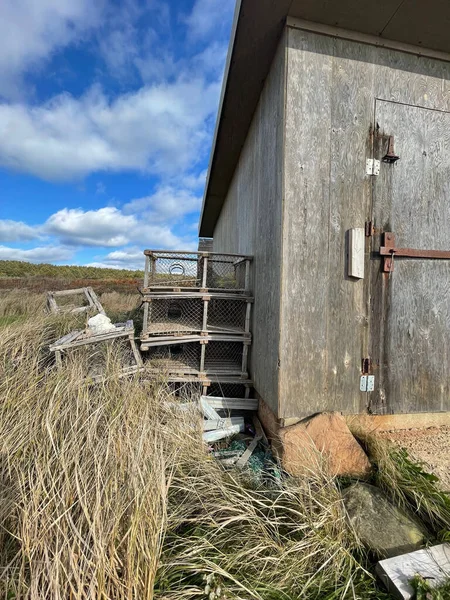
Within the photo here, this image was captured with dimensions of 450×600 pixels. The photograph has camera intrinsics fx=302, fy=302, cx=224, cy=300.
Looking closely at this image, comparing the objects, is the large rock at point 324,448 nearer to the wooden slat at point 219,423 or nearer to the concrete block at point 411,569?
the concrete block at point 411,569

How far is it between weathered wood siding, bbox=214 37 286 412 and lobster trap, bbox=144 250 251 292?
11.7 inches

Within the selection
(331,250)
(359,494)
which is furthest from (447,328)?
(359,494)

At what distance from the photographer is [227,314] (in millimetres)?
4316

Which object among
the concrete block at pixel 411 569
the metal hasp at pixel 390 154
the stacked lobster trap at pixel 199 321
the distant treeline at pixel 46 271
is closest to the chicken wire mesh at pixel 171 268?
the stacked lobster trap at pixel 199 321

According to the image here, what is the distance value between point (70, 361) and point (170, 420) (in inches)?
51.3

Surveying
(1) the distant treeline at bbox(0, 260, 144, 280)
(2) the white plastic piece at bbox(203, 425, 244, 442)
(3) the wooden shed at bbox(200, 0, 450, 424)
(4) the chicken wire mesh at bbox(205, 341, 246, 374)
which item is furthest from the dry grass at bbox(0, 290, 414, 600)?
(1) the distant treeline at bbox(0, 260, 144, 280)

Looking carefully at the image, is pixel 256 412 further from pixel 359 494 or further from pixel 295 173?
pixel 295 173

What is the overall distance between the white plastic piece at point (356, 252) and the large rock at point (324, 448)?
129 cm

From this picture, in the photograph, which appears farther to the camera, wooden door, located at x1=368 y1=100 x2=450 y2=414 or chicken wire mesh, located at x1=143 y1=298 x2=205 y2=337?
chicken wire mesh, located at x1=143 y1=298 x2=205 y2=337

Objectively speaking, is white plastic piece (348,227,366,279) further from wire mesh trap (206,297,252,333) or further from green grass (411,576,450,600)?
green grass (411,576,450,600)

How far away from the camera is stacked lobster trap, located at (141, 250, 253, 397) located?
3672 mm

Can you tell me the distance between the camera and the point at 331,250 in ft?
8.93

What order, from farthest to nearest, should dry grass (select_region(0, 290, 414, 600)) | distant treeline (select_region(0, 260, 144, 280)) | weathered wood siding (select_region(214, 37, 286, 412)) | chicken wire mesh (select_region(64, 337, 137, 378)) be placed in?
distant treeline (select_region(0, 260, 144, 280)) → chicken wire mesh (select_region(64, 337, 137, 378)) → weathered wood siding (select_region(214, 37, 286, 412)) → dry grass (select_region(0, 290, 414, 600))

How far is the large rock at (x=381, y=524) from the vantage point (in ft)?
5.63
